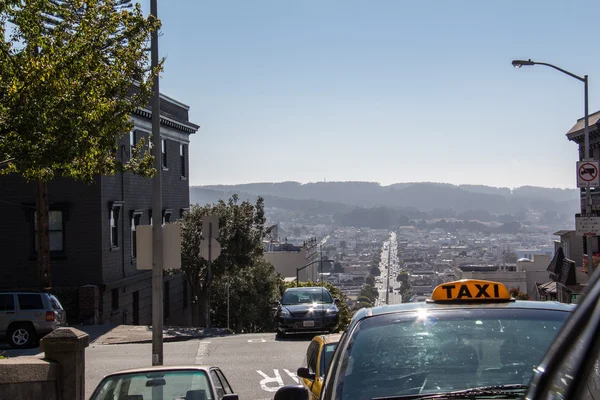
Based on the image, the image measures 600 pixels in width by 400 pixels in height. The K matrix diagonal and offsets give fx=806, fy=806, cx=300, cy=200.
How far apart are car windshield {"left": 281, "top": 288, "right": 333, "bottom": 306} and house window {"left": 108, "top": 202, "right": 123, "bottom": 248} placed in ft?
37.1

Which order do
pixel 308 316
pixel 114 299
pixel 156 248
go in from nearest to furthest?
pixel 156 248, pixel 308 316, pixel 114 299

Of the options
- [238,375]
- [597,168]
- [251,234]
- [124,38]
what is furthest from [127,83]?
[251,234]

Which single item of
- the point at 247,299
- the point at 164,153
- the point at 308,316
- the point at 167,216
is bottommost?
the point at 247,299

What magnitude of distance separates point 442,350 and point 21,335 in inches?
818

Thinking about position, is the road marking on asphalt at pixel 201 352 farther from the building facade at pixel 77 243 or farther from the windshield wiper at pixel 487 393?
the windshield wiper at pixel 487 393

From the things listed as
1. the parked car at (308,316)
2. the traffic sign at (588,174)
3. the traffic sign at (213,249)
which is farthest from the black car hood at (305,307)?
the traffic sign at (588,174)

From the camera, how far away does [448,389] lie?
4109 mm

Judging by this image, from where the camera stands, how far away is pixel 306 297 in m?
24.4

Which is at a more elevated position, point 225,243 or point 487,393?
point 487,393

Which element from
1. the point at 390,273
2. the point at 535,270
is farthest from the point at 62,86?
the point at 390,273

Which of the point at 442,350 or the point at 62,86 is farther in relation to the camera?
the point at 62,86

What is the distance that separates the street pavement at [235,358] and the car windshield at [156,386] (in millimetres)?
6051

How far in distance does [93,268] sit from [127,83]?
17.2 metres

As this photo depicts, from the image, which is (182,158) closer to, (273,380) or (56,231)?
(56,231)
